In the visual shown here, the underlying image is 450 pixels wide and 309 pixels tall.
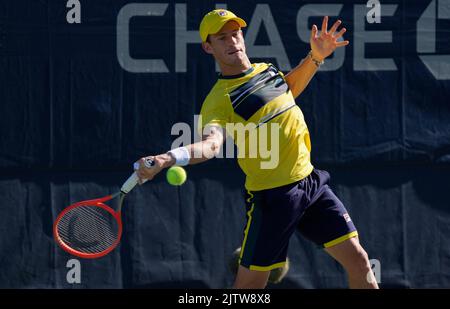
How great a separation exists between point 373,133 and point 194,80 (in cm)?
122

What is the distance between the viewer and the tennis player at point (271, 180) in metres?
4.97

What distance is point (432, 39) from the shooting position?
6.64m

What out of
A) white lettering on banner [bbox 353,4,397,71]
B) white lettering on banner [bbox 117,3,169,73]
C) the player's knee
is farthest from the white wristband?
white lettering on banner [bbox 353,4,397,71]

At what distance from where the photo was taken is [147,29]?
6473 millimetres

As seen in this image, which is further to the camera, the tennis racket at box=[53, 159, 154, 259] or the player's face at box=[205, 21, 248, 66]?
the tennis racket at box=[53, 159, 154, 259]

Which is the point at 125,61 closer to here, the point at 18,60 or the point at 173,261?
the point at 18,60

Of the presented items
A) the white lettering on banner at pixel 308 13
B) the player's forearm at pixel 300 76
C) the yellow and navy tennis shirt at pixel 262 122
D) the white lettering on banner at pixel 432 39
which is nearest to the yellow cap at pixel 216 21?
the yellow and navy tennis shirt at pixel 262 122

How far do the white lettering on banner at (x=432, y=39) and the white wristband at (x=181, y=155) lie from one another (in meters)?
2.66

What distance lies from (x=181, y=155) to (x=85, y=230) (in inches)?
45.4

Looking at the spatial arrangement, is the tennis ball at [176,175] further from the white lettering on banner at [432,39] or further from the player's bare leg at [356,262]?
the white lettering on banner at [432,39]

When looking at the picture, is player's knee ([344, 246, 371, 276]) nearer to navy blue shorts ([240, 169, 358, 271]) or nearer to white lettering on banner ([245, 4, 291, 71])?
navy blue shorts ([240, 169, 358, 271])

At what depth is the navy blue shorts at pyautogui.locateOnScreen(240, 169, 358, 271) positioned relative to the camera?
4965mm

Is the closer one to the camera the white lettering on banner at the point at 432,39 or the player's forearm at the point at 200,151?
the player's forearm at the point at 200,151
